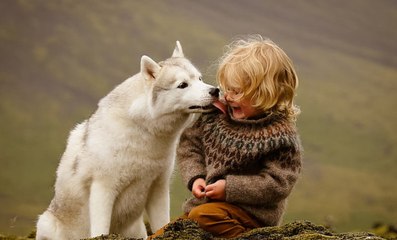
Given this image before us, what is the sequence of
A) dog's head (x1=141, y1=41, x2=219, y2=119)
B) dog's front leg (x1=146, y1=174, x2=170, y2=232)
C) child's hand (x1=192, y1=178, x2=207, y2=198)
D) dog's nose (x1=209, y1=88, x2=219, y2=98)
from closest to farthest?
child's hand (x1=192, y1=178, x2=207, y2=198) < dog's nose (x1=209, y1=88, x2=219, y2=98) < dog's head (x1=141, y1=41, x2=219, y2=119) < dog's front leg (x1=146, y1=174, x2=170, y2=232)

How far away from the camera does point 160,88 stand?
270 inches

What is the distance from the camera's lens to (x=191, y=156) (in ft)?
20.1

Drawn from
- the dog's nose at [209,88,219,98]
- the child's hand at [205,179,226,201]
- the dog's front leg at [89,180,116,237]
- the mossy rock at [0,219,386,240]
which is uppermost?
→ the dog's nose at [209,88,219,98]

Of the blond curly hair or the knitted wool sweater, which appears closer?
the knitted wool sweater

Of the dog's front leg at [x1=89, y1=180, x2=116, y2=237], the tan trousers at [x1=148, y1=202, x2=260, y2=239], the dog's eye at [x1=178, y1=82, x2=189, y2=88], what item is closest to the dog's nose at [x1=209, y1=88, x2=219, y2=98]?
the dog's eye at [x1=178, y1=82, x2=189, y2=88]

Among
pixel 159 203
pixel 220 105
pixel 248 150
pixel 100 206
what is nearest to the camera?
pixel 248 150

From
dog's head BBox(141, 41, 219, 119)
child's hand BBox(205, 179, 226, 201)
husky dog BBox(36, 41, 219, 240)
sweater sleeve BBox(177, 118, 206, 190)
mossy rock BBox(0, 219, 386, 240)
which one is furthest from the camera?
husky dog BBox(36, 41, 219, 240)

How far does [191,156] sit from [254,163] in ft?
2.23

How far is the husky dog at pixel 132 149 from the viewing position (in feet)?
22.5

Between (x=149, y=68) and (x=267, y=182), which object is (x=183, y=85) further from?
(x=267, y=182)

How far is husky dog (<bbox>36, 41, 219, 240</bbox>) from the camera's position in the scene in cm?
686

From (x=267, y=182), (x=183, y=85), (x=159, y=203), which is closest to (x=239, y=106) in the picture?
(x=267, y=182)

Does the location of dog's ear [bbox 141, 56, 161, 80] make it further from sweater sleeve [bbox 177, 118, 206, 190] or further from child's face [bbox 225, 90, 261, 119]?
child's face [bbox 225, 90, 261, 119]

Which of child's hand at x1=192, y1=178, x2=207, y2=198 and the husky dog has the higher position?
the husky dog
